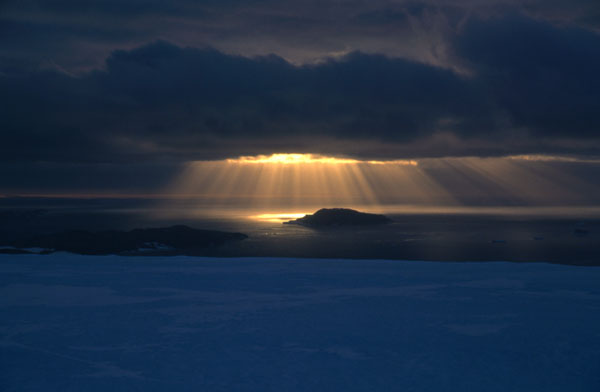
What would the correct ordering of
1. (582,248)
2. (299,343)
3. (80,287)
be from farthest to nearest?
1. (582,248)
2. (80,287)
3. (299,343)

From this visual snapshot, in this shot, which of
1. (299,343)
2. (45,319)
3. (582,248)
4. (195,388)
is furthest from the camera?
(582,248)

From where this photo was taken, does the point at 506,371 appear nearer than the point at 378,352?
Yes

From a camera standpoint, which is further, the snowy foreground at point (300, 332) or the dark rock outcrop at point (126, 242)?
the dark rock outcrop at point (126, 242)

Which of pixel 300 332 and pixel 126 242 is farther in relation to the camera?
pixel 126 242

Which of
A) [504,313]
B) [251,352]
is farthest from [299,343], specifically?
[504,313]

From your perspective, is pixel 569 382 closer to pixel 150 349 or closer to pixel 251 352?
pixel 251 352
